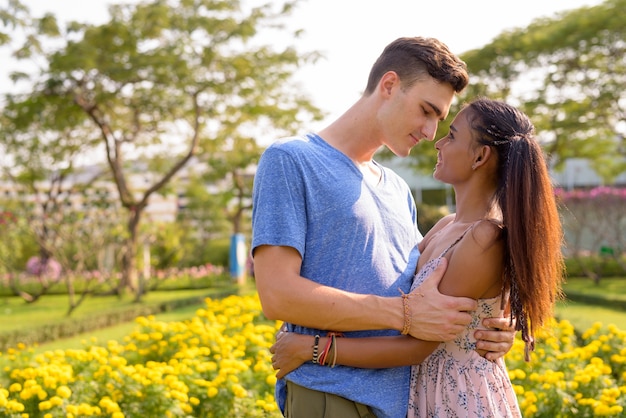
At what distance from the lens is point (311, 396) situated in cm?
174

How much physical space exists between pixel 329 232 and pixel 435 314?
33 cm

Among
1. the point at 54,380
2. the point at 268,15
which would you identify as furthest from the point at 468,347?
the point at 268,15

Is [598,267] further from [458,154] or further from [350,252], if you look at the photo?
[350,252]

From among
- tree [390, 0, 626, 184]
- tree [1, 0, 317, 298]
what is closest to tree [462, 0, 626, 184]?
tree [390, 0, 626, 184]

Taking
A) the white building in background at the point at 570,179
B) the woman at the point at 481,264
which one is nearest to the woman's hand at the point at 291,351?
the woman at the point at 481,264

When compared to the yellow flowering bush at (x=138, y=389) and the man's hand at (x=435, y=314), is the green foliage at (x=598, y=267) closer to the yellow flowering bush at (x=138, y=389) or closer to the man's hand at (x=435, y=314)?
the yellow flowering bush at (x=138, y=389)

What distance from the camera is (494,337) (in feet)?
6.25

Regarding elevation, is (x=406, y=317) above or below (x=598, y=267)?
above

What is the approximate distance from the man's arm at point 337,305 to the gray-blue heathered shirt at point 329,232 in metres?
0.06

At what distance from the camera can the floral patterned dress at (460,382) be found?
73.7 inches

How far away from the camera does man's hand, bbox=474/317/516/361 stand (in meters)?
1.90

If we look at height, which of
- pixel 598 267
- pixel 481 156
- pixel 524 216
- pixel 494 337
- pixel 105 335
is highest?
pixel 481 156

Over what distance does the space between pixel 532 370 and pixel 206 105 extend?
10.9 meters

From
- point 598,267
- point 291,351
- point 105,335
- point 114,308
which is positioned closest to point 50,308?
point 114,308
